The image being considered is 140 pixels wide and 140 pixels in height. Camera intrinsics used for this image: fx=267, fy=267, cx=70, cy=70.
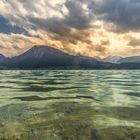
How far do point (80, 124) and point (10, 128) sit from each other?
12.6 ft

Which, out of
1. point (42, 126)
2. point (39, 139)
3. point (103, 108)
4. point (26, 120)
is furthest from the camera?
point (103, 108)

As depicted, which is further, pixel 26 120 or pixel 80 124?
pixel 26 120

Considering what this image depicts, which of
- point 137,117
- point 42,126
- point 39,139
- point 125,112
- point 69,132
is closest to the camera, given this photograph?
point 39,139

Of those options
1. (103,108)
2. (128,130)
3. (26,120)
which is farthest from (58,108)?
(128,130)

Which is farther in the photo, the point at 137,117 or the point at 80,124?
the point at 137,117

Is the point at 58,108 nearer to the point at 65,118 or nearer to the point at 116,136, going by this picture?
the point at 65,118

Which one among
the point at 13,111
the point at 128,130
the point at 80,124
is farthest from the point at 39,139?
the point at 13,111

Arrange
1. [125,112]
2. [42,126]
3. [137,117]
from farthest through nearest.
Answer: [125,112], [137,117], [42,126]

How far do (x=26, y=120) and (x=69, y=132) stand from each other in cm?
368

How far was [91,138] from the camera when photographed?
1250 centimetres

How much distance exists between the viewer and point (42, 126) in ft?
47.5

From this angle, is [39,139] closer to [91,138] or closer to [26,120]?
[91,138]

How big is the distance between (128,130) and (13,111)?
28.7 feet

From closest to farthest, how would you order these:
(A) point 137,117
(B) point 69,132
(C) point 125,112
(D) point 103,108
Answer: (B) point 69,132
(A) point 137,117
(C) point 125,112
(D) point 103,108
